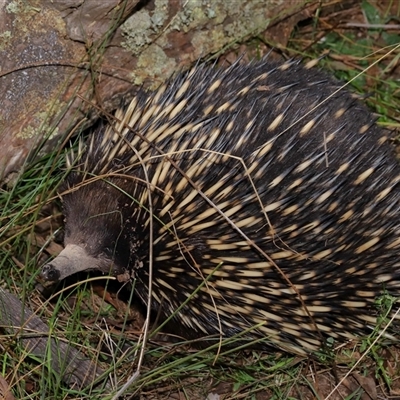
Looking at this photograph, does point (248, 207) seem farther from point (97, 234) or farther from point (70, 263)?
point (70, 263)

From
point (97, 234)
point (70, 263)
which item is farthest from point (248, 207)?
point (70, 263)

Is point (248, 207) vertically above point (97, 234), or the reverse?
point (97, 234)

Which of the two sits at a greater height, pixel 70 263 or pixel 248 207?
pixel 70 263

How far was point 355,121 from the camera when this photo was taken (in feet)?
9.40

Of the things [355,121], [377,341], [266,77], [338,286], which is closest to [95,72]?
[266,77]

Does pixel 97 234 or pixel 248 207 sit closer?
pixel 248 207

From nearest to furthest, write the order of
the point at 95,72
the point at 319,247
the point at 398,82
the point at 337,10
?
1. the point at 319,247
2. the point at 95,72
3. the point at 398,82
4. the point at 337,10

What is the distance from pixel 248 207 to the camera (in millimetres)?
2721

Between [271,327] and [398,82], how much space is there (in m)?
1.57

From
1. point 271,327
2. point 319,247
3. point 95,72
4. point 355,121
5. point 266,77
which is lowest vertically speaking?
point 271,327

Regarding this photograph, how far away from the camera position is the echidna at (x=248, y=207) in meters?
2.72

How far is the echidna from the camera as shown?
2725 millimetres

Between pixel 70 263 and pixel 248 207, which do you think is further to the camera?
pixel 70 263

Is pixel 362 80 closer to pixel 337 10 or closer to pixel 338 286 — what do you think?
pixel 337 10
